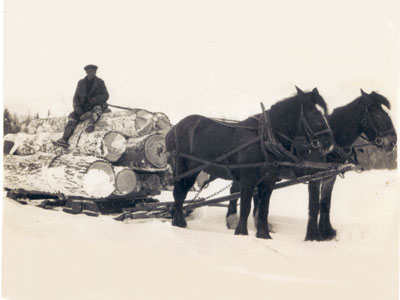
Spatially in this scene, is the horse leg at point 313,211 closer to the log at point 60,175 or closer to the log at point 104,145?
the log at point 60,175

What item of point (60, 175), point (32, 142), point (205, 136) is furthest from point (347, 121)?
point (32, 142)

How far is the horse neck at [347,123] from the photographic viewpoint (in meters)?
5.30

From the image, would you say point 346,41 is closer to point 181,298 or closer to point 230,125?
point 230,125

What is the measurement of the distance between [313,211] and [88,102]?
3.47 m

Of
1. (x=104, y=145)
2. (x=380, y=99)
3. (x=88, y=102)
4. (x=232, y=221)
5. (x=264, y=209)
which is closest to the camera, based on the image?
(x=380, y=99)

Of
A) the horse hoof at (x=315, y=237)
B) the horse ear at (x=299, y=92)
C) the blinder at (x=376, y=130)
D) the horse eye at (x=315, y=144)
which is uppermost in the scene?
the horse ear at (x=299, y=92)

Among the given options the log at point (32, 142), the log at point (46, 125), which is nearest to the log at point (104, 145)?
the log at point (32, 142)

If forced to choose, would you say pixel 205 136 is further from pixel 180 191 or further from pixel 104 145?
pixel 104 145

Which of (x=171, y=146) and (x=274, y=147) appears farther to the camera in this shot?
(x=171, y=146)

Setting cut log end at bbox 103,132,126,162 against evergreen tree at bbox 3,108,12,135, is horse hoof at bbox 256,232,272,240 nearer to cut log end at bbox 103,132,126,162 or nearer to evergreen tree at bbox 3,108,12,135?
cut log end at bbox 103,132,126,162

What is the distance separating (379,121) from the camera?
5.18 meters

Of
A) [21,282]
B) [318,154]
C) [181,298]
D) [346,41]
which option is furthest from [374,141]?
[21,282]

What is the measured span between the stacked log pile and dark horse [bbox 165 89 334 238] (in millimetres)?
556

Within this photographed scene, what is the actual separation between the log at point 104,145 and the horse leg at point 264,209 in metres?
2.20
